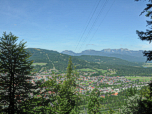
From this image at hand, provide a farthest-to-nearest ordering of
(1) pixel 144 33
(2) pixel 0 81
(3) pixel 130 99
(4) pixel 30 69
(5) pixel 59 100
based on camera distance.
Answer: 1. (3) pixel 130 99
2. (5) pixel 59 100
3. (4) pixel 30 69
4. (2) pixel 0 81
5. (1) pixel 144 33

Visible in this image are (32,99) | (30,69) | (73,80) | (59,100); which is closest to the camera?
(32,99)

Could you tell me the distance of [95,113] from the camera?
14.8m

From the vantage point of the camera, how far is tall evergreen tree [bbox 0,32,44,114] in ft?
23.4

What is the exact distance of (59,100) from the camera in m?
10.5

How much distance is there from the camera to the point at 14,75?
775 centimetres

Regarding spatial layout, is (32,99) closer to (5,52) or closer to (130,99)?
(5,52)

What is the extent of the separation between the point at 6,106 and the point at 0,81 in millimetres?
1772

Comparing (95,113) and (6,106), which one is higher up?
(6,106)

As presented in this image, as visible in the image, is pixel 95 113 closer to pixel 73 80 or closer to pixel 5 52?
pixel 73 80

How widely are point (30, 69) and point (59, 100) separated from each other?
4539 mm

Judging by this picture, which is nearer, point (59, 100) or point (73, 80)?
point (59, 100)

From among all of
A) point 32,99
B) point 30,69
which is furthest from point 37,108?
point 30,69

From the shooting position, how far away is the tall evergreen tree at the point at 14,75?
712 centimetres

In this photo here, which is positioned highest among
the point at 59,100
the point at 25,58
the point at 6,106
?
the point at 25,58
